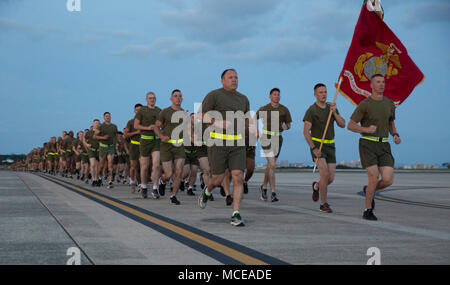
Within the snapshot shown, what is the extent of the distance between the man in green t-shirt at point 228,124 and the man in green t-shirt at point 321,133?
223 centimetres

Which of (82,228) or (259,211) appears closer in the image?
(82,228)

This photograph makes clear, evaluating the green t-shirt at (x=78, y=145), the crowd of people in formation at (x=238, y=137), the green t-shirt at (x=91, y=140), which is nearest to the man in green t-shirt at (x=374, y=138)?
the crowd of people in formation at (x=238, y=137)

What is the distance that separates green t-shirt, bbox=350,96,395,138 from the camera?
894 cm

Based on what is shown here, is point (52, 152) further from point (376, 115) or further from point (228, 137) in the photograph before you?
point (376, 115)

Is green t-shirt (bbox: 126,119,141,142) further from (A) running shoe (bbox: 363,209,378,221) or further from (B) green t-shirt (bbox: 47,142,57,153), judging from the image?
(B) green t-shirt (bbox: 47,142,57,153)

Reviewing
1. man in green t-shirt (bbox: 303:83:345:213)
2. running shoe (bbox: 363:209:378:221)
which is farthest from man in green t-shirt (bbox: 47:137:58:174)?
running shoe (bbox: 363:209:378:221)

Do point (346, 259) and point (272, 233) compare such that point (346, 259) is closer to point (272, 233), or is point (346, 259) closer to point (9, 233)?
point (272, 233)

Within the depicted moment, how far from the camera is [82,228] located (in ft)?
23.7

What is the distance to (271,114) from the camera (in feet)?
42.1

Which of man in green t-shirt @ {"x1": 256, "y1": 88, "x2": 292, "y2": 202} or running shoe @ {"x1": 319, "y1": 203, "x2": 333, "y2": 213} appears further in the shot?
man in green t-shirt @ {"x1": 256, "y1": 88, "x2": 292, "y2": 202}

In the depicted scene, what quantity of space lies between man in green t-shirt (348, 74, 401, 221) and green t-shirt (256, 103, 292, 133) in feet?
12.7
